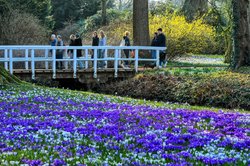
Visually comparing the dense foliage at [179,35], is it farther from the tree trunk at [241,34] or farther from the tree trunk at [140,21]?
the tree trunk at [241,34]

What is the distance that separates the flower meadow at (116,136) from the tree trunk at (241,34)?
10453 mm

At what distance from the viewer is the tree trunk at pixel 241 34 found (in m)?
23.3

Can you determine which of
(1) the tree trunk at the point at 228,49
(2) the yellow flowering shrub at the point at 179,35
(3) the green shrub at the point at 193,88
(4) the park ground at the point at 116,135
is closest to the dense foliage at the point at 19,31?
(2) the yellow flowering shrub at the point at 179,35

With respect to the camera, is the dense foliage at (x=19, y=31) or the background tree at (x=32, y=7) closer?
the dense foliage at (x=19, y=31)

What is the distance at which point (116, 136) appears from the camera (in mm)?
9352

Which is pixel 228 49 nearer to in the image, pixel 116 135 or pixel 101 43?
pixel 101 43

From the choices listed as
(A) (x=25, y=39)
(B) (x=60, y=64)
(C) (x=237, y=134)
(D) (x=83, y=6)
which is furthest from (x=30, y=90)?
(D) (x=83, y=6)

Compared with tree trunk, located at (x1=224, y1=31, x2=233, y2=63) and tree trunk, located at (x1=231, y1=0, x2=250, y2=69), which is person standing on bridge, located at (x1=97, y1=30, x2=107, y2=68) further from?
tree trunk, located at (x1=224, y1=31, x2=233, y2=63)

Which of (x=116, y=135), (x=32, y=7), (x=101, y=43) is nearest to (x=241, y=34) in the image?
(x=101, y=43)

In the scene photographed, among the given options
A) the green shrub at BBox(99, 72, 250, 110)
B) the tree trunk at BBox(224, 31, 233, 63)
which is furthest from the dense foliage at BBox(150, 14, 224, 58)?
the green shrub at BBox(99, 72, 250, 110)

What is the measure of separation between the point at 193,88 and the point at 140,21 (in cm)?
1193

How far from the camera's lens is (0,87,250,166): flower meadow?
7.51m

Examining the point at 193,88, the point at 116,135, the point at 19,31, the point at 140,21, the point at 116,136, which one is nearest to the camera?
the point at 116,136

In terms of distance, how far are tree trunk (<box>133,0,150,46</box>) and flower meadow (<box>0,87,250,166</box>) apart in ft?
52.7
